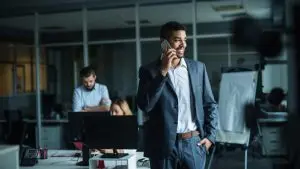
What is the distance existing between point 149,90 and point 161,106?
0.10 m

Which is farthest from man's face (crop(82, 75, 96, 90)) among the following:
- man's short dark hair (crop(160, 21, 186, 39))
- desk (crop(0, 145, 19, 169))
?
man's short dark hair (crop(160, 21, 186, 39))

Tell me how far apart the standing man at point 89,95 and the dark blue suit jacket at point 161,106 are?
2409mm

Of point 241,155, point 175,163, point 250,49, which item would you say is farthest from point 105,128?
point 241,155

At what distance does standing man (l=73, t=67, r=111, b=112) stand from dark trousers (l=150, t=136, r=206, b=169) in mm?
2433

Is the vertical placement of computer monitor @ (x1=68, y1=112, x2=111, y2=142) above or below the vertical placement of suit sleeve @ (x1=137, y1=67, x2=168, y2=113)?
below

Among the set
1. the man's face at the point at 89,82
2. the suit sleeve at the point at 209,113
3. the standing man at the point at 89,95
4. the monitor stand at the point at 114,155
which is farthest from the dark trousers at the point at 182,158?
the man's face at the point at 89,82

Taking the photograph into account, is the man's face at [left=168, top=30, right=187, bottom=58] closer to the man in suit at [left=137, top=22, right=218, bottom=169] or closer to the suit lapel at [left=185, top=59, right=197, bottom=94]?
the man in suit at [left=137, top=22, right=218, bottom=169]

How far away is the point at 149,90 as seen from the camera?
165 centimetres

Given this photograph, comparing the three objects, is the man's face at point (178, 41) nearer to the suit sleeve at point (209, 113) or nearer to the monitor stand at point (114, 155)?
the suit sleeve at point (209, 113)

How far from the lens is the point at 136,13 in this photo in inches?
261

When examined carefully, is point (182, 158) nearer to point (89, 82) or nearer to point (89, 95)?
point (89, 82)

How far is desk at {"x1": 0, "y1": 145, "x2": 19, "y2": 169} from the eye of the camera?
5.39 feet

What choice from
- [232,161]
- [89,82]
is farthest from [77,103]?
[232,161]

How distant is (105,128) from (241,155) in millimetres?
3995
